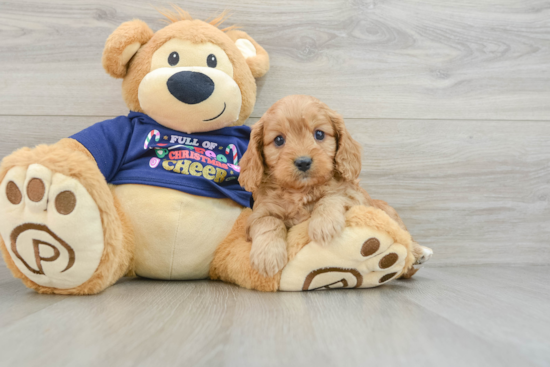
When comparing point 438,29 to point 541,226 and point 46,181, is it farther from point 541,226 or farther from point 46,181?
point 46,181

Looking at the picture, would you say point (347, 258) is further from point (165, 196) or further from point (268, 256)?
point (165, 196)

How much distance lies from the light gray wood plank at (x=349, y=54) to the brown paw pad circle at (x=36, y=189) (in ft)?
2.14

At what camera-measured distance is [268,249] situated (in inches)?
39.4

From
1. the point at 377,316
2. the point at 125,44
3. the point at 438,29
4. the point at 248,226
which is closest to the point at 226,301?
the point at 248,226

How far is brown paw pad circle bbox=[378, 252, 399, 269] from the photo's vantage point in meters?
1.01

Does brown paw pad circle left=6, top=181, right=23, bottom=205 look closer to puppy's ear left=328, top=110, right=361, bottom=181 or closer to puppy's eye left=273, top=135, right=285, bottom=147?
puppy's eye left=273, top=135, right=285, bottom=147

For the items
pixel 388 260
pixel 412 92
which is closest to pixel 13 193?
pixel 388 260

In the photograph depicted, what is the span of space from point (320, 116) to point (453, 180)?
31.0 inches

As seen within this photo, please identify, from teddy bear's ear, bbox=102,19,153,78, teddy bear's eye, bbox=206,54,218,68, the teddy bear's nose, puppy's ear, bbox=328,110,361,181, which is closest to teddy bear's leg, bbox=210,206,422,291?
puppy's ear, bbox=328,110,361,181

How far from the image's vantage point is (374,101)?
156 cm

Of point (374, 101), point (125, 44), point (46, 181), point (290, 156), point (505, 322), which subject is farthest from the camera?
point (374, 101)

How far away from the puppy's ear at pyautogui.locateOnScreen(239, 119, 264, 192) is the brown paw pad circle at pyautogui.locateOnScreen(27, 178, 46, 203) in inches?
20.1

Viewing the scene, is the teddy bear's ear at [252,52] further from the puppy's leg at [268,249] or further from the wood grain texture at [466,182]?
the puppy's leg at [268,249]

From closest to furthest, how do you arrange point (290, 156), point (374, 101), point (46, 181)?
point (46, 181), point (290, 156), point (374, 101)
